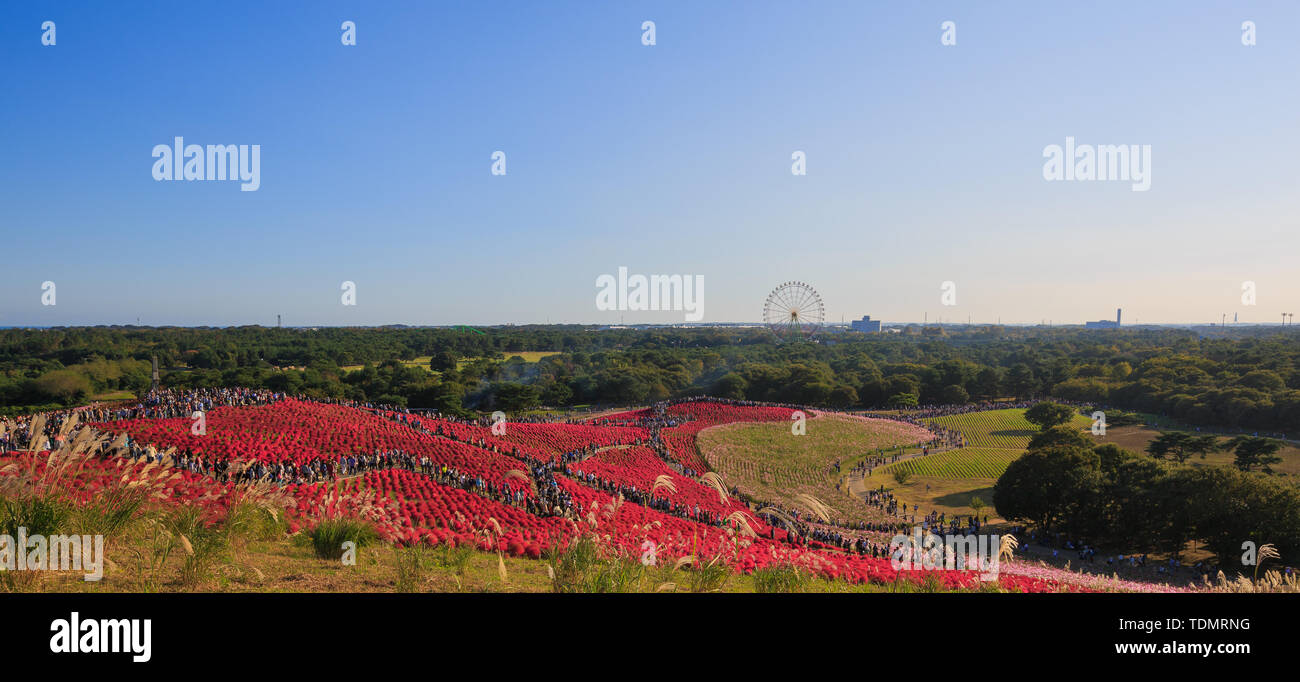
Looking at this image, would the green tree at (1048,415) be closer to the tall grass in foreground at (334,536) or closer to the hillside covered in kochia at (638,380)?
the hillside covered in kochia at (638,380)

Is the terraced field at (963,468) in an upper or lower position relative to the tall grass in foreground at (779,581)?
lower

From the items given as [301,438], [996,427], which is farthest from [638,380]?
[301,438]

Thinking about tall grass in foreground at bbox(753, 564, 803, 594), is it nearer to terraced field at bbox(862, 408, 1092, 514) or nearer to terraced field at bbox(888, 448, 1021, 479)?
terraced field at bbox(862, 408, 1092, 514)

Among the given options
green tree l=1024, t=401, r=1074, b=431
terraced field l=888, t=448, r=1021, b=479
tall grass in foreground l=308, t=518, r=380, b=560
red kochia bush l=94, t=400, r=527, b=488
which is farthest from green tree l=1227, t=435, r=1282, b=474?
tall grass in foreground l=308, t=518, r=380, b=560

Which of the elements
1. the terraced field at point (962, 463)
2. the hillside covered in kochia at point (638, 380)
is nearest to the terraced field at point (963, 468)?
the terraced field at point (962, 463)
